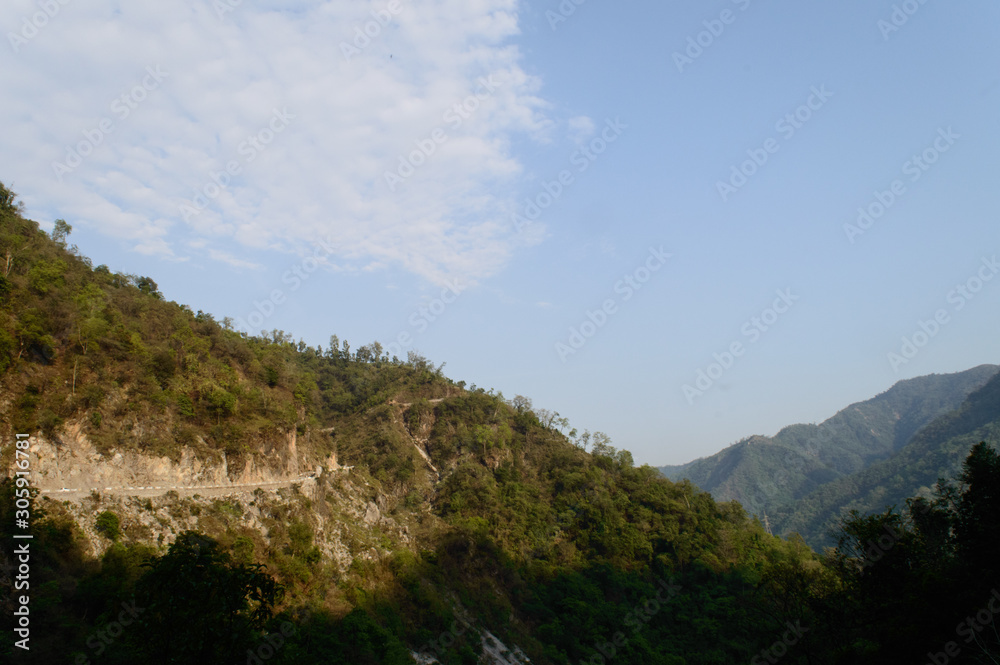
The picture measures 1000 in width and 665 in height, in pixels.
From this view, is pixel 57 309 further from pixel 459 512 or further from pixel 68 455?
pixel 459 512

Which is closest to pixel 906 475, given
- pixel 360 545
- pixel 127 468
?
pixel 360 545

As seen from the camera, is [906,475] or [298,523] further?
[906,475]

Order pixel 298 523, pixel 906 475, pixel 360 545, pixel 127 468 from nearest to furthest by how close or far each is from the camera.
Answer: pixel 127 468
pixel 298 523
pixel 360 545
pixel 906 475

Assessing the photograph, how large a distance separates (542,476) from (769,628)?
33398 millimetres

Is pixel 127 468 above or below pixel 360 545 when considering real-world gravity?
above

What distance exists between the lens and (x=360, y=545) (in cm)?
3584

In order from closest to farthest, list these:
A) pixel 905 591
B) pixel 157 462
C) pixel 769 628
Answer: pixel 905 591
pixel 157 462
pixel 769 628

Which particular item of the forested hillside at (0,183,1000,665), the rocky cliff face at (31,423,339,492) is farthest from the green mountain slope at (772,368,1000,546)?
the rocky cliff face at (31,423,339,492)

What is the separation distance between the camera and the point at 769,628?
3500cm

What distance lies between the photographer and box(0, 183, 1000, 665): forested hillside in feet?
53.5

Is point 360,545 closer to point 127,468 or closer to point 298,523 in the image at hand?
point 298,523

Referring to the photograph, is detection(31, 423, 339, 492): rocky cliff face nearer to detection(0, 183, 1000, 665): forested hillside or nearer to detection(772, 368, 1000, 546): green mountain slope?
detection(0, 183, 1000, 665): forested hillside

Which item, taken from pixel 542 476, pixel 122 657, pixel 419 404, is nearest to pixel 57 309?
pixel 122 657

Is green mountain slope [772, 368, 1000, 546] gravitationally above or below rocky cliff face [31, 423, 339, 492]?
below
